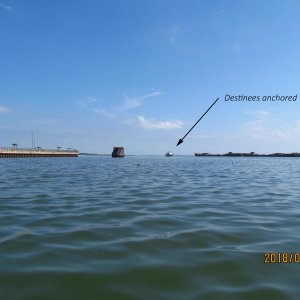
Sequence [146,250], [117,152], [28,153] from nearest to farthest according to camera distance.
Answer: [146,250] < [28,153] < [117,152]

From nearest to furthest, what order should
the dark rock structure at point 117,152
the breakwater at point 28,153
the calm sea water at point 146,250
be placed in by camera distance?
the calm sea water at point 146,250
the breakwater at point 28,153
the dark rock structure at point 117,152

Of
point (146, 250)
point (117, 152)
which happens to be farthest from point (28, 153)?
point (146, 250)

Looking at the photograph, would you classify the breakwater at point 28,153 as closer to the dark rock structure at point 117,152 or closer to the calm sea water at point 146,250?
the dark rock structure at point 117,152

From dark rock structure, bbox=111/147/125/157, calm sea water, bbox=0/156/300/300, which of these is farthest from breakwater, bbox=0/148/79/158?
calm sea water, bbox=0/156/300/300

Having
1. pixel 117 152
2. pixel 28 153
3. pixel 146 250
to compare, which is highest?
pixel 117 152

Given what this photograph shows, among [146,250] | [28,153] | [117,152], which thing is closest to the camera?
[146,250]

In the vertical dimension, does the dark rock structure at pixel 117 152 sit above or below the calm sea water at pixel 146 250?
above

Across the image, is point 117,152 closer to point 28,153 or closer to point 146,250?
point 28,153

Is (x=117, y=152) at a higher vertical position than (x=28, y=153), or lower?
higher

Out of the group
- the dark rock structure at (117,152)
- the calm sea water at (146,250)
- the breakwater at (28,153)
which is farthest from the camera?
the dark rock structure at (117,152)

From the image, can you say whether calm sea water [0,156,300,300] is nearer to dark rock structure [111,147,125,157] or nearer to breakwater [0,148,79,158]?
breakwater [0,148,79,158]

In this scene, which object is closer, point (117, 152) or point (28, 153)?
point (28, 153)

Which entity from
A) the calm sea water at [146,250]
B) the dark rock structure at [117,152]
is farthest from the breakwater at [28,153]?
the calm sea water at [146,250]

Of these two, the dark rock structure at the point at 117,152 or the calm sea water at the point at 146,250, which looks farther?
the dark rock structure at the point at 117,152
